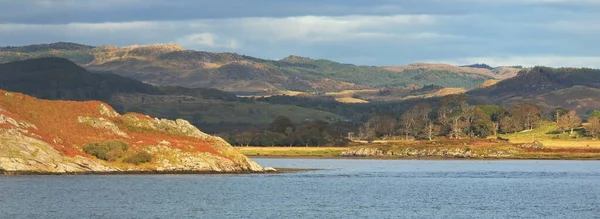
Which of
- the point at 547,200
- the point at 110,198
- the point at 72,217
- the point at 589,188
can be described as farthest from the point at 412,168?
the point at 72,217

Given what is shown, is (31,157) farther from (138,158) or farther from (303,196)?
(303,196)

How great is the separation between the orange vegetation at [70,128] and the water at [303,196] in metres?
10.7

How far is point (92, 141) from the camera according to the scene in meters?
144

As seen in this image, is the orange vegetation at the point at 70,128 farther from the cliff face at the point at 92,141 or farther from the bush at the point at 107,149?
the bush at the point at 107,149

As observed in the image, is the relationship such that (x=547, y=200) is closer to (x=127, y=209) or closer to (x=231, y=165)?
(x=127, y=209)

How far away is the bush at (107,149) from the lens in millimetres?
141500

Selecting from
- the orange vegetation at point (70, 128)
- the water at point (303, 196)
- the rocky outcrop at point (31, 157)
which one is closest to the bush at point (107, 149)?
the orange vegetation at point (70, 128)

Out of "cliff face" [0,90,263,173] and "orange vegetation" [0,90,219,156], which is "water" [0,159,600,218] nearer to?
"cliff face" [0,90,263,173]

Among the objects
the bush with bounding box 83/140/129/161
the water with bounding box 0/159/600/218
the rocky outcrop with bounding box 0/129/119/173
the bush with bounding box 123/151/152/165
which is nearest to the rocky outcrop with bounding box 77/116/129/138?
the bush with bounding box 83/140/129/161

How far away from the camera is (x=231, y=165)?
153500 mm

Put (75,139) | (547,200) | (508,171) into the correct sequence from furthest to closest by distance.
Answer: (508,171) → (75,139) → (547,200)

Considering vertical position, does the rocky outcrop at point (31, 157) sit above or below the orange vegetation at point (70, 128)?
below

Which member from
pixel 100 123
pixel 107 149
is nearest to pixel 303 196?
pixel 107 149

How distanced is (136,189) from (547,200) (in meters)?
45.5
